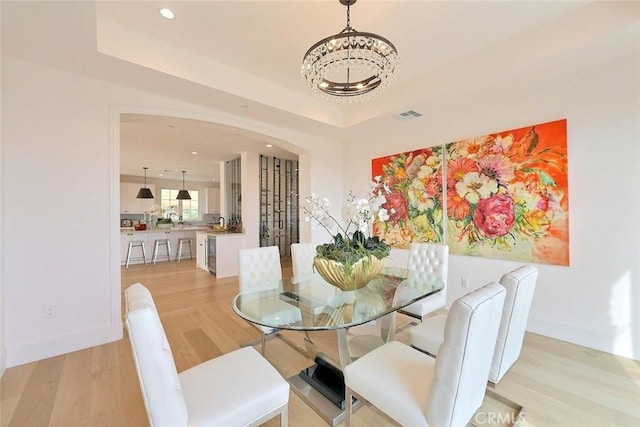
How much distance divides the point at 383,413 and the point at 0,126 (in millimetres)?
3555

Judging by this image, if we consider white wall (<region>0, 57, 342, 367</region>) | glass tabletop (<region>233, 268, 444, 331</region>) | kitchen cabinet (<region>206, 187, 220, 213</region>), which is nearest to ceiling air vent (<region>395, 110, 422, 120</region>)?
glass tabletop (<region>233, 268, 444, 331</region>)

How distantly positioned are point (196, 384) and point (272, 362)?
1127 mm

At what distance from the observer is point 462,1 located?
2.01m

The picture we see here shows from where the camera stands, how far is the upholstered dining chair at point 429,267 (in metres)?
2.52

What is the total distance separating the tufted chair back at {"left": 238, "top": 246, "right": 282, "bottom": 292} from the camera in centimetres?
248

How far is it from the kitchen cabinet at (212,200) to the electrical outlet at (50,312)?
8.59 m

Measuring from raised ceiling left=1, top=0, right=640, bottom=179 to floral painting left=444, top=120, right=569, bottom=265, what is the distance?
664 millimetres

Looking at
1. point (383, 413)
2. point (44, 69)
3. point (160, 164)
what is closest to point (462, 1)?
point (383, 413)

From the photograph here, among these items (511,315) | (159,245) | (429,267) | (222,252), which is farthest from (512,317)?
(159,245)

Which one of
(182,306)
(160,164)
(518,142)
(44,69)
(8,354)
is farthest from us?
(160,164)

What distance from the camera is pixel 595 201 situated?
2.46 meters

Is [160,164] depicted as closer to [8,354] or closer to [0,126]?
[0,126]

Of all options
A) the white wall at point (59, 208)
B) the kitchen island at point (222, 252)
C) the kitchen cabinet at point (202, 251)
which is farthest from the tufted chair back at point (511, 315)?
the kitchen cabinet at point (202, 251)

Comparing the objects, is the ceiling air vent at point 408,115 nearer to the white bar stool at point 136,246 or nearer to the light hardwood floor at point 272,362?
the light hardwood floor at point 272,362
